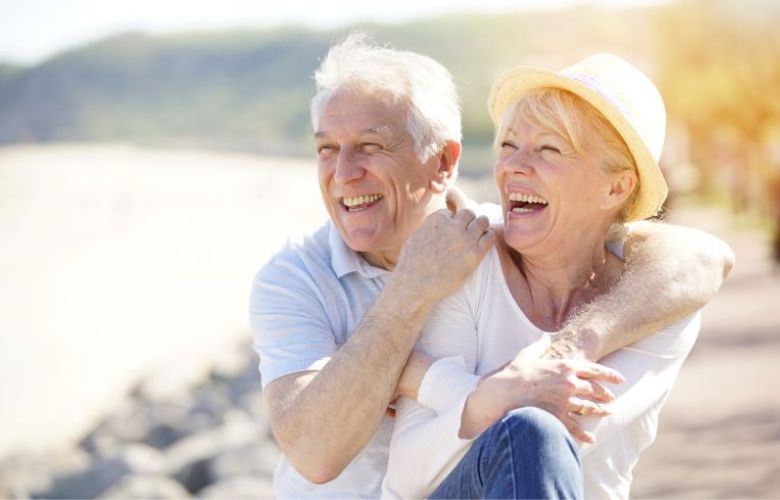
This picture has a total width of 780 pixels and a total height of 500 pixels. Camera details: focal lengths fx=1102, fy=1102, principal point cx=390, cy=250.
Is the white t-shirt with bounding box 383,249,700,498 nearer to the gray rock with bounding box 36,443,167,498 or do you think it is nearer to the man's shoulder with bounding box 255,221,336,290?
the man's shoulder with bounding box 255,221,336,290

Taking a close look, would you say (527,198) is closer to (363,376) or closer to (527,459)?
(363,376)

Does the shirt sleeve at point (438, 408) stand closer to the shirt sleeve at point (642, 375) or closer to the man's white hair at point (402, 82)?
the shirt sleeve at point (642, 375)

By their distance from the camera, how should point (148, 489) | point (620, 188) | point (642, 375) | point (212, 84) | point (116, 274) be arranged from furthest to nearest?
point (212, 84), point (116, 274), point (148, 489), point (620, 188), point (642, 375)

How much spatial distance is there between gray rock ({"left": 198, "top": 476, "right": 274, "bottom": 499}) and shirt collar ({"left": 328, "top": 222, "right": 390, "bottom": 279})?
10.1 feet

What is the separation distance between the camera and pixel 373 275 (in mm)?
3213

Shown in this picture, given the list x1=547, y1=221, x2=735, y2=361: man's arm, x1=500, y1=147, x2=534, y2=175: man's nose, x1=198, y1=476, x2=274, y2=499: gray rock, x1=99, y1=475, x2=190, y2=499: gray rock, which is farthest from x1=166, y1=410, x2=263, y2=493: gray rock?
x1=500, y1=147, x2=534, y2=175: man's nose

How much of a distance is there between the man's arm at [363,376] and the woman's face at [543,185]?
0.16m

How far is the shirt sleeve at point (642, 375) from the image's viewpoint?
2717 mm

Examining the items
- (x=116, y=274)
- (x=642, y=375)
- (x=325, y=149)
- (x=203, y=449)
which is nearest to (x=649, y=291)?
(x=642, y=375)

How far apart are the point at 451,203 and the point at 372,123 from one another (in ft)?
1.29

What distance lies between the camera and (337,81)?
327 centimetres

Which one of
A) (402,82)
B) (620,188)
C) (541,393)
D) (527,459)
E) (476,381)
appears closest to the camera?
(527,459)

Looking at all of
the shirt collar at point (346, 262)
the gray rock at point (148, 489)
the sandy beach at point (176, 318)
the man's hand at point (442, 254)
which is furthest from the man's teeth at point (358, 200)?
the gray rock at point (148, 489)

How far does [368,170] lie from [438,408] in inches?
33.7
